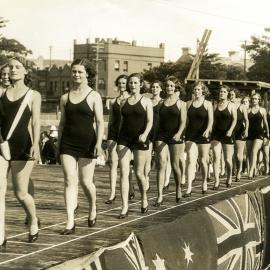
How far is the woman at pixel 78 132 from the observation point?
10.1 meters

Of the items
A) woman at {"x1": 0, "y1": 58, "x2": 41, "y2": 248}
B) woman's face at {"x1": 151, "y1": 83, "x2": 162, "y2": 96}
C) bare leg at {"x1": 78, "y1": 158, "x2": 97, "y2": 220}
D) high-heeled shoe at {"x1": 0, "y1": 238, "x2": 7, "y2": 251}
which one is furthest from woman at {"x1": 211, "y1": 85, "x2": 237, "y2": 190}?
high-heeled shoe at {"x1": 0, "y1": 238, "x2": 7, "y2": 251}

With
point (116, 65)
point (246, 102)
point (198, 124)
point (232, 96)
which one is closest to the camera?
point (198, 124)

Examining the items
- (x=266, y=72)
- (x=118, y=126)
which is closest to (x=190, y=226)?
(x=118, y=126)

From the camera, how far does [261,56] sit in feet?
258

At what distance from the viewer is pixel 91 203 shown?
1068 centimetres

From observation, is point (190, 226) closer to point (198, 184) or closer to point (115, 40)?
point (198, 184)

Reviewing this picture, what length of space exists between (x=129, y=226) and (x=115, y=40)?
391 feet

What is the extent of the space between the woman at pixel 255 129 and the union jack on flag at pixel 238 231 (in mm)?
8924

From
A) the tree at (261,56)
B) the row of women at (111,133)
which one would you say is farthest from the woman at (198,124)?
the tree at (261,56)

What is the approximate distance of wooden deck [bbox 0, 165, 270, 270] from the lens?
876 cm

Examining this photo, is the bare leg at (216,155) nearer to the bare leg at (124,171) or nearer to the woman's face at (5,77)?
the bare leg at (124,171)

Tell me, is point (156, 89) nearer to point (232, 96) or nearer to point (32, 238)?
point (232, 96)

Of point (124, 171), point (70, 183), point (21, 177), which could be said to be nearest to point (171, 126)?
point (124, 171)

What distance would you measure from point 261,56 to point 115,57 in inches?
1895
